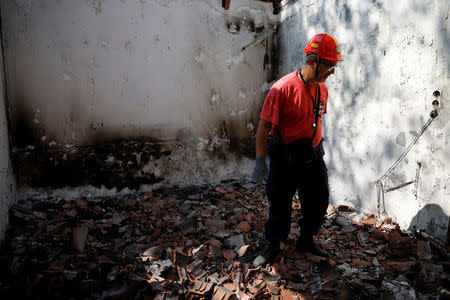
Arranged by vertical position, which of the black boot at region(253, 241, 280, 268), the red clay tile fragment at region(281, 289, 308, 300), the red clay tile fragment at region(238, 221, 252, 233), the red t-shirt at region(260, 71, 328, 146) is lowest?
the red clay tile fragment at region(281, 289, 308, 300)

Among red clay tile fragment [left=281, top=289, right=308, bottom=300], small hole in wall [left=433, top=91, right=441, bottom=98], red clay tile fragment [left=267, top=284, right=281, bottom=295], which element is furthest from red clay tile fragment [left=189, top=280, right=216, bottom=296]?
small hole in wall [left=433, top=91, right=441, bottom=98]

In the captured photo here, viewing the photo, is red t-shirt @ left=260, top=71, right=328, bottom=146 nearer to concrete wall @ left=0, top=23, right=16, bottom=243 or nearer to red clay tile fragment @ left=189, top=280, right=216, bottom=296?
red clay tile fragment @ left=189, top=280, right=216, bottom=296

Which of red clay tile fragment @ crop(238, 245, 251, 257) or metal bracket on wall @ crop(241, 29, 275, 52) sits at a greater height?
metal bracket on wall @ crop(241, 29, 275, 52)

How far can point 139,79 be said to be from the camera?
14.0 ft

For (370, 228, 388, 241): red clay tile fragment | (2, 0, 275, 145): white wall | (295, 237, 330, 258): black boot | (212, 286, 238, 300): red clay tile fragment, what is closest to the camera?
(212, 286, 238, 300): red clay tile fragment

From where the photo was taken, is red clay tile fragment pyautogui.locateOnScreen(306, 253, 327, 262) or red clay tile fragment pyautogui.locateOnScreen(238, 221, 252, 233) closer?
red clay tile fragment pyautogui.locateOnScreen(306, 253, 327, 262)

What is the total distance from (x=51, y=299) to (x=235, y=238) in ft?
5.83

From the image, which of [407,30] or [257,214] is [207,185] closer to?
[257,214]

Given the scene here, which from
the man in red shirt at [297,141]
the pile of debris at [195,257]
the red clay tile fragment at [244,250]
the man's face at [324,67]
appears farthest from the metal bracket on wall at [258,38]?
the red clay tile fragment at [244,250]

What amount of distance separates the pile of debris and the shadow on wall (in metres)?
0.09

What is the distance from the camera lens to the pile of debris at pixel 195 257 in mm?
2340

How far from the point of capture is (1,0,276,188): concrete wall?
3736mm

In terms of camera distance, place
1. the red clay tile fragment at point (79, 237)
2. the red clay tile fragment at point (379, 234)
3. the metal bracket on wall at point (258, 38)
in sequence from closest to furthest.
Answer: the red clay tile fragment at point (79, 237) → the red clay tile fragment at point (379, 234) → the metal bracket on wall at point (258, 38)

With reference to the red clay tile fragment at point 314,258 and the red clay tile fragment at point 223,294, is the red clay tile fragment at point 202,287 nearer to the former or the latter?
the red clay tile fragment at point 223,294
